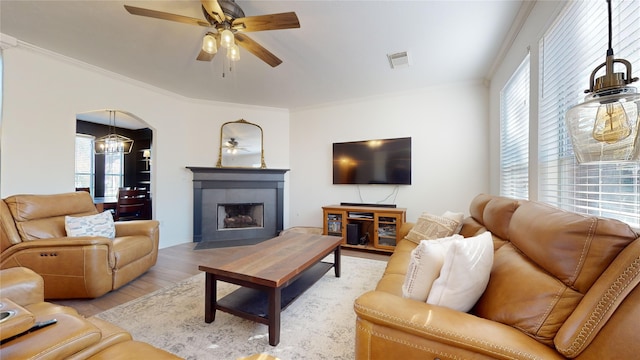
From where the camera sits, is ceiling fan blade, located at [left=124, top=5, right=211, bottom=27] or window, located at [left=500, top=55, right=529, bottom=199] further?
window, located at [left=500, top=55, right=529, bottom=199]

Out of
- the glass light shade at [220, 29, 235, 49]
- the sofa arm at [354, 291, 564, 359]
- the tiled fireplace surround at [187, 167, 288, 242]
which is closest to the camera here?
the sofa arm at [354, 291, 564, 359]

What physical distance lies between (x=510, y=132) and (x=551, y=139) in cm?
100

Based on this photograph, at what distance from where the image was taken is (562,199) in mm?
1571

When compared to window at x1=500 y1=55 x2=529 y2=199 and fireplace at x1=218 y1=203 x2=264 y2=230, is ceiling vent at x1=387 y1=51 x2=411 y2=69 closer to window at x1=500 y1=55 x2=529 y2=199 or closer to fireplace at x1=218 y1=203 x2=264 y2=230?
window at x1=500 y1=55 x2=529 y2=199

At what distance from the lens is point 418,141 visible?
3.74m

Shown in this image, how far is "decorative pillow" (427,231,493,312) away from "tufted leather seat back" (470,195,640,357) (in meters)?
0.09

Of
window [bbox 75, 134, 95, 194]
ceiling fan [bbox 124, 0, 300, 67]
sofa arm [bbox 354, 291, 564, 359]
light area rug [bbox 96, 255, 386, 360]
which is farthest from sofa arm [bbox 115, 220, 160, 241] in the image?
window [bbox 75, 134, 95, 194]

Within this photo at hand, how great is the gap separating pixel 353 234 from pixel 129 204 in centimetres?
438

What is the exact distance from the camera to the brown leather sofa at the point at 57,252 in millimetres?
2023

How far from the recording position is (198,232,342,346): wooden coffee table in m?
1.52

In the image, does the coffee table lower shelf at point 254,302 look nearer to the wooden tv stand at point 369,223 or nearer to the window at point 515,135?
the wooden tv stand at point 369,223

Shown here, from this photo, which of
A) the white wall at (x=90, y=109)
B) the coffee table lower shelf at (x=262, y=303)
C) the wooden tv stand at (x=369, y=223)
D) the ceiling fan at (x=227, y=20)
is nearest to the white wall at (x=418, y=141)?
the wooden tv stand at (x=369, y=223)

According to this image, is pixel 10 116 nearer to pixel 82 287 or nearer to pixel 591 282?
pixel 82 287

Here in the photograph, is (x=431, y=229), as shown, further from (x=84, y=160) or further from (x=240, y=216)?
(x=84, y=160)
